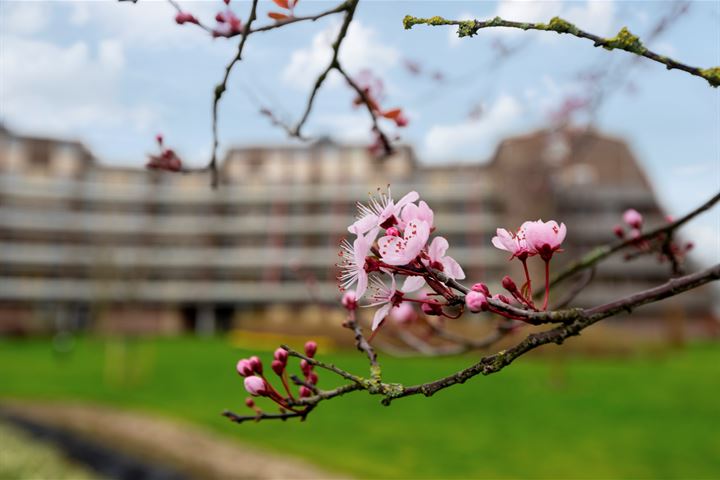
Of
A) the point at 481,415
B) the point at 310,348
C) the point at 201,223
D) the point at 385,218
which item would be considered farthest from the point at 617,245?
the point at 201,223

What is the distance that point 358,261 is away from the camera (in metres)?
1.04

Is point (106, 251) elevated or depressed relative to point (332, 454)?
elevated

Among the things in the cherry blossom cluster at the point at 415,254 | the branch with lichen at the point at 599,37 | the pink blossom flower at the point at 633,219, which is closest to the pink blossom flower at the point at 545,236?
the cherry blossom cluster at the point at 415,254

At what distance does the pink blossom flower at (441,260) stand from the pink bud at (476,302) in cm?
7

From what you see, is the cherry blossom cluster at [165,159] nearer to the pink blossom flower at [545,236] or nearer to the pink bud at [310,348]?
the pink bud at [310,348]

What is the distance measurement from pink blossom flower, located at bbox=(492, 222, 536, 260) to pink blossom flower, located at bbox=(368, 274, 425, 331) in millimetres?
159

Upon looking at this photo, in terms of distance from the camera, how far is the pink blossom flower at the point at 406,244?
0.99 m

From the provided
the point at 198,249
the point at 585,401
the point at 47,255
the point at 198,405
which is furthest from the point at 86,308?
the point at 585,401

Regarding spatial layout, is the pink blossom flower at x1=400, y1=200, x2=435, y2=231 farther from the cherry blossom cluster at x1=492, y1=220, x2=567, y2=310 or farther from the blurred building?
the blurred building

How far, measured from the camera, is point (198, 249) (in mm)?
44719

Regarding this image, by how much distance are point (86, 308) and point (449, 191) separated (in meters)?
26.9

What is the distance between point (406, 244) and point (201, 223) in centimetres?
4511

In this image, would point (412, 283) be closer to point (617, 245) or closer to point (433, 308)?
point (433, 308)

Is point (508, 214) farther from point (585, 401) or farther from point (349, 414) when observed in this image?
point (349, 414)
